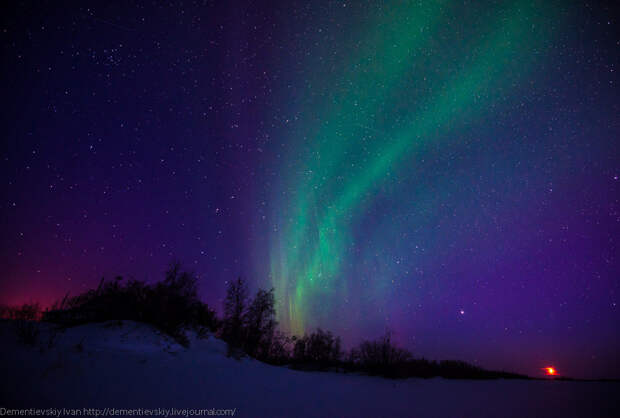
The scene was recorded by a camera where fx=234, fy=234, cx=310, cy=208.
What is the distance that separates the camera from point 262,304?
35844 millimetres

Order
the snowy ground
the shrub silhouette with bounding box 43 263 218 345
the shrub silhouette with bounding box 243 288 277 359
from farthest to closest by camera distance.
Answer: the shrub silhouette with bounding box 243 288 277 359, the shrub silhouette with bounding box 43 263 218 345, the snowy ground

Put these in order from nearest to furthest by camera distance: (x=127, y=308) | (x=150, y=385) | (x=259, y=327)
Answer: (x=150, y=385) → (x=127, y=308) → (x=259, y=327)

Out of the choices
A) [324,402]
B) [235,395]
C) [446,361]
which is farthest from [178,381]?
[446,361]

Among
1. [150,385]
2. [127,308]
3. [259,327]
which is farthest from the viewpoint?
[259,327]

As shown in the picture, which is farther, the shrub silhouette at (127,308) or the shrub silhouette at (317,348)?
the shrub silhouette at (317,348)

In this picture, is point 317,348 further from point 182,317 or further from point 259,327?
point 182,317

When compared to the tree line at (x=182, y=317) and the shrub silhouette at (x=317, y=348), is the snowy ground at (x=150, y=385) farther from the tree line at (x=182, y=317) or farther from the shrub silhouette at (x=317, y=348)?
the shrub silhouette at (x=317, y=348)

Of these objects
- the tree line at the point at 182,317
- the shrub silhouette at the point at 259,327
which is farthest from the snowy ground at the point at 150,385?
the shrub silhouette at the point at 259,327

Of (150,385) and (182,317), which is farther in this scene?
(182,317)

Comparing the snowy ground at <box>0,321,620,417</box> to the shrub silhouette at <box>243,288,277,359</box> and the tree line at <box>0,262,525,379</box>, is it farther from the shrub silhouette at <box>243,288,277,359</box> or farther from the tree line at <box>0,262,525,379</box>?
the shrub silhouette at <box>243,288,277,359</box>

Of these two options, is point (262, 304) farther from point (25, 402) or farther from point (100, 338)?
point (25, 402)

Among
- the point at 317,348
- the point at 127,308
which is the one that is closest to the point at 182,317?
the point at 127,308

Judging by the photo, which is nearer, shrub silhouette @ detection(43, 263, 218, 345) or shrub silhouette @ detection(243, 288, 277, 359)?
shrub silhouette @ detection(43, 263, 218, 345)

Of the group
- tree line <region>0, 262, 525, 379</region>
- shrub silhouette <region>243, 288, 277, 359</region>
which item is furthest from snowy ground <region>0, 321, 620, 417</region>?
shrub silhouette <region>243, 288, 277, 359</region>
